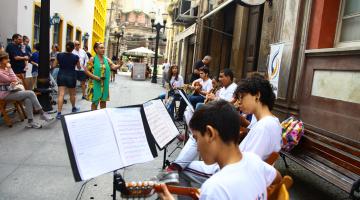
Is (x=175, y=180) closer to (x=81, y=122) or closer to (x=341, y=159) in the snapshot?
(x=81, y=122)

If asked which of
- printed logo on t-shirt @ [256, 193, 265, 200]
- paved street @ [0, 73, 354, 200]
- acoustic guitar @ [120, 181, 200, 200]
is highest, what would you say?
printed logo on t-shirt @ [256, 193, 265, 200]

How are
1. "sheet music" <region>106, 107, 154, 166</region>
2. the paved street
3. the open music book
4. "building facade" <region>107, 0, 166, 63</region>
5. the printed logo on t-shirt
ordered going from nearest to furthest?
the printed logo on t-shirt, the open music book, "sheet music" <region>106, 107, 154, 166</region>, the paved street, "building facade" <region>107, 0, 166, 63</region>

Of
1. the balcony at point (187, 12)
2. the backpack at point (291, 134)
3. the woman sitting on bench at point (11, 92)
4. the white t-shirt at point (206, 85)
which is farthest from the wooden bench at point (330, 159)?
the balcony at point (187, 12)

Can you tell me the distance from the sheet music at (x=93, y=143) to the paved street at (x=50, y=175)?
0.94 meters

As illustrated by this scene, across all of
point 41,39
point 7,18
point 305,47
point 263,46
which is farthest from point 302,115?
point 7,18

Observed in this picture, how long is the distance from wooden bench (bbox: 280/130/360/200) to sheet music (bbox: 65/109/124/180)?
229 cm

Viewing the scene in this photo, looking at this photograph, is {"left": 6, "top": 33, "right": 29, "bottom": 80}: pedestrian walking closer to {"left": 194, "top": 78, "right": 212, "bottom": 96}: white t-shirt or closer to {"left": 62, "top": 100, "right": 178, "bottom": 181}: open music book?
{"left": 194, "top": 78, "right": 212, "bottom": 96}: white t-shirt

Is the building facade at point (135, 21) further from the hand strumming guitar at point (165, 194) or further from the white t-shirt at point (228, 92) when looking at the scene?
the hand strumming guitar at point (165, 194)

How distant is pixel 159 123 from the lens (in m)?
3.48

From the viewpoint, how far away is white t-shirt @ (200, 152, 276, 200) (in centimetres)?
158

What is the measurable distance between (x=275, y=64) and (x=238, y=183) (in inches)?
225

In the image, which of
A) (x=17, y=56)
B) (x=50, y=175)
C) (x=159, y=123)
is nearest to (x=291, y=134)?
(x=159, y=123)

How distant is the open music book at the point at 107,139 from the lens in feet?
8.01

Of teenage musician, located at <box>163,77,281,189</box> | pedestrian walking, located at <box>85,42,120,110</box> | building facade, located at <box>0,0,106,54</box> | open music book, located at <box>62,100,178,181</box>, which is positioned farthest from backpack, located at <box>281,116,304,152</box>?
building facade, located at <box>0,0,106,54</box>
